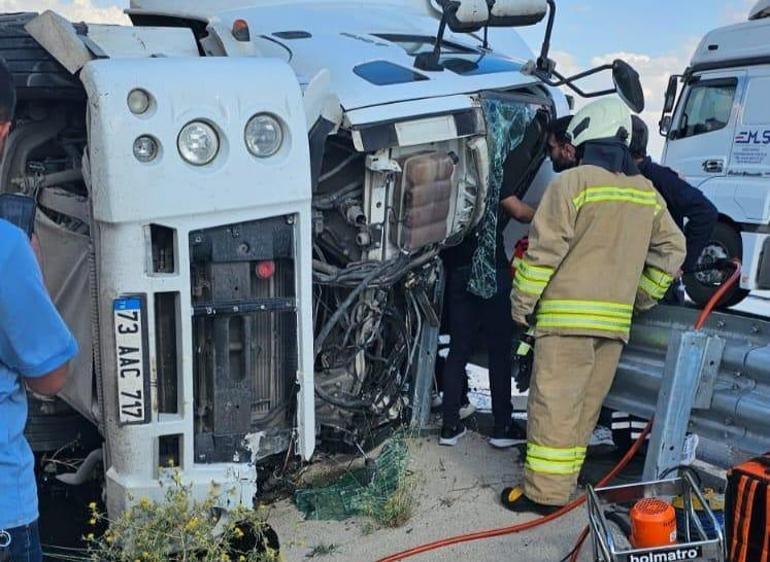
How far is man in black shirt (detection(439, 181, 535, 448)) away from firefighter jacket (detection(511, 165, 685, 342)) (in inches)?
21.4

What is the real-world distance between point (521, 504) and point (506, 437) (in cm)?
70

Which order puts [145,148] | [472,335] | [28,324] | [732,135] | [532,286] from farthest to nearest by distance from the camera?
[732,135], [472,335], [532,286], [145,148], [28,324]

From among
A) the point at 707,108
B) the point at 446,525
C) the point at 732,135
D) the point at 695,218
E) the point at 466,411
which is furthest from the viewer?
the point at 707,108

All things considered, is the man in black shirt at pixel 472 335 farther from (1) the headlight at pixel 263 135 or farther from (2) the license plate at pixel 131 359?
(2) the license plate at pixel 131 359

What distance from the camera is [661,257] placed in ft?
11.8

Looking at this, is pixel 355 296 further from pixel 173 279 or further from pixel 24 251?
pixel 24 251

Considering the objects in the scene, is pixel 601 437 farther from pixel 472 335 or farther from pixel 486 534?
pixel 486 534

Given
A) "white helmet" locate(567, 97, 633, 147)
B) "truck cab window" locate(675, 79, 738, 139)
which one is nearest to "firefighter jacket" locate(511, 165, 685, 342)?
"white helmet" locate(567, 97, 633, 147)

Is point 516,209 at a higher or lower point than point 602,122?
lower

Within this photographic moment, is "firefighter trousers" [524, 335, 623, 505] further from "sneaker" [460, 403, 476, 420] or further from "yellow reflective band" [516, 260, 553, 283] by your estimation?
"sneaker" [460, 403, 476, 420]

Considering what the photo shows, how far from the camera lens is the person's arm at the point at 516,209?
12.7ft

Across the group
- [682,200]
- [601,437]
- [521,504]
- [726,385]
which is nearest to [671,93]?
[601,437]

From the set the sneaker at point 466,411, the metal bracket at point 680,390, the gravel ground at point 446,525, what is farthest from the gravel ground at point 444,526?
the sneaker at point 466,411

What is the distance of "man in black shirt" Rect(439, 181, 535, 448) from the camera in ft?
13.4
